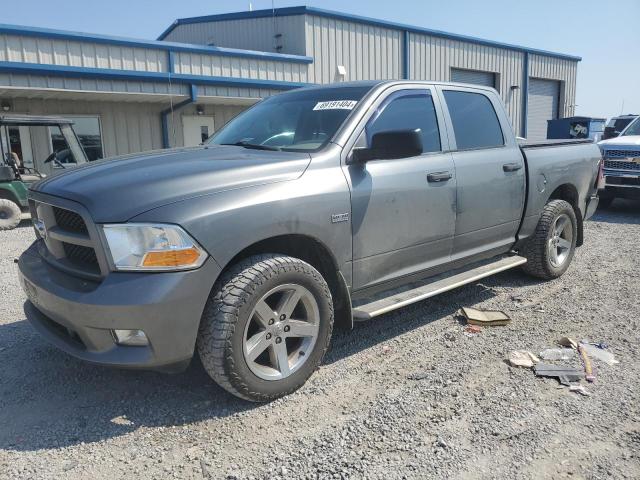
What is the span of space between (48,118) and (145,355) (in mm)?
9291

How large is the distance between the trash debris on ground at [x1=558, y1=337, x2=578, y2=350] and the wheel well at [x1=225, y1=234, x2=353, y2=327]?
67.1 inches

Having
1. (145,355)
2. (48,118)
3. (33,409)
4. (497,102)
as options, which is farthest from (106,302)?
(48,118)

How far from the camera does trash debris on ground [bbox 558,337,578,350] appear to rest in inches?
156

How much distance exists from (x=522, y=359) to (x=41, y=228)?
3395 millimetres

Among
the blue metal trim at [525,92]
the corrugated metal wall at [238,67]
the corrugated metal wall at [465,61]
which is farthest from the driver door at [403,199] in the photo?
the blue metal trim at [525,92]

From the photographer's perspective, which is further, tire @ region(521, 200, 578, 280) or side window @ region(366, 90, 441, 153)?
tire @ region(521, 200, 578, 280)

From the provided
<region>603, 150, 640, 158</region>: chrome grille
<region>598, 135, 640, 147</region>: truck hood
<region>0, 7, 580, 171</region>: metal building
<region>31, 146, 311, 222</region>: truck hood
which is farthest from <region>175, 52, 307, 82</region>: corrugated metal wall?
<region>31, 146, 311, 222</region>: truck hood

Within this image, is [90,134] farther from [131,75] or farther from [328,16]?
[328,16]

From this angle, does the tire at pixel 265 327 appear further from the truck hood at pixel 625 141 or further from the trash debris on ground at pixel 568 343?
the truck hood at pixel 625 141

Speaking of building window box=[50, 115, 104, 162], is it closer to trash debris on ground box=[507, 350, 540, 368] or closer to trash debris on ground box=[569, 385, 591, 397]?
trash debris on ground box=[507, 350, 540, 368]

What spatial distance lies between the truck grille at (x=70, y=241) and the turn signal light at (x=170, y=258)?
25cm

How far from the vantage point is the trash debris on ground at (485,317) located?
4406 mm

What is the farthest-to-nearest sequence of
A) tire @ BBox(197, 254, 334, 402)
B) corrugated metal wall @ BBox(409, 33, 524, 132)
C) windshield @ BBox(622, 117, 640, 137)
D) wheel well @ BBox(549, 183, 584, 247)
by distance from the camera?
1. corrugated metal wall @ BBox(409, 33, 524, 132)
2. windshield @ BBox(622, 117, 640, 137)
3. wheel well @ BBox(549, 183, 584, 247)
4. tire @ BBox(197, 254, 334, 402)

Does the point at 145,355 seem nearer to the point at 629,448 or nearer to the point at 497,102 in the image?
the point at 629,448
